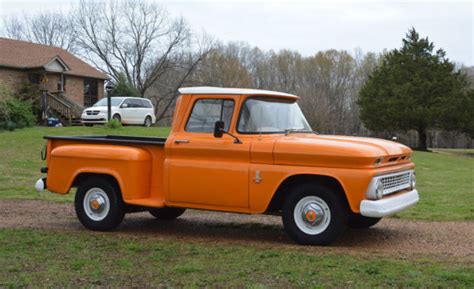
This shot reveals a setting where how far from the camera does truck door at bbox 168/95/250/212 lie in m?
7.48

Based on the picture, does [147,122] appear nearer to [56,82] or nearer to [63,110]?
[63,110]

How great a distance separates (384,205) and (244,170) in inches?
69.7

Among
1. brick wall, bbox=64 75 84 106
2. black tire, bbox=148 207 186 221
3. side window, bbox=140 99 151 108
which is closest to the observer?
black tire, bbox=148 207 186 221

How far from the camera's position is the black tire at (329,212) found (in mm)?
7035

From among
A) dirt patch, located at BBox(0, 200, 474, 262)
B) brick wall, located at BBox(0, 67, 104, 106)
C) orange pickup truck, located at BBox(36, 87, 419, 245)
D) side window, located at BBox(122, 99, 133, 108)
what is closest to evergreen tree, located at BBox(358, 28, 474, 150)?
side window, located at BBox(122, 99, 133, 108)

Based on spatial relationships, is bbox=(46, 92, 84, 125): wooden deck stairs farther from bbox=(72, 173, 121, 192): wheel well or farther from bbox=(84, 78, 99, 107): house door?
bbox=(72, 173, 121, 192): wheel well

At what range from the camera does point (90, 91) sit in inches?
1670

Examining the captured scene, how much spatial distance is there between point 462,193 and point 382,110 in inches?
1173

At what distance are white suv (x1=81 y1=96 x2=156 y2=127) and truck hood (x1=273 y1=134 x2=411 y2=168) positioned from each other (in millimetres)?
24122

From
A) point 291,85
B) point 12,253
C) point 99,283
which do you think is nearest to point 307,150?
point 99,283

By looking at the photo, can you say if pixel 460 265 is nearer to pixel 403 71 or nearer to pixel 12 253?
pixel 12 253

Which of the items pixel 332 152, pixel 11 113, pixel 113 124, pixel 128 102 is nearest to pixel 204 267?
pixel 332 152

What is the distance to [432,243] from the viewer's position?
7.60 meters

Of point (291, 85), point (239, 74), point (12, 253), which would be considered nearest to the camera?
point (12, 253)
